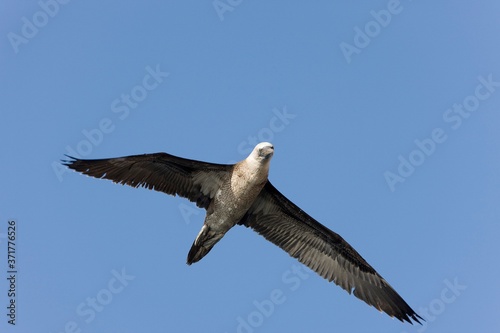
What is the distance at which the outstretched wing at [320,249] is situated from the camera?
1847cm

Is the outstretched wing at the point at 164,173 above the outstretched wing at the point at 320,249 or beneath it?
beneath

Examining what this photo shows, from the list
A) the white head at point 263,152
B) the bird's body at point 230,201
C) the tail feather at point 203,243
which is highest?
the white head at point 263,152

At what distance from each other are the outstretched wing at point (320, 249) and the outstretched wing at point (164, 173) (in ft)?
→ 4.79

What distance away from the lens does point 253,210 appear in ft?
60.7

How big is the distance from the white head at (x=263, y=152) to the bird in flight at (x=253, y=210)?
0.02m

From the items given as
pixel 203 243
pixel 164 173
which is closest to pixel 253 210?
pixel 203 243

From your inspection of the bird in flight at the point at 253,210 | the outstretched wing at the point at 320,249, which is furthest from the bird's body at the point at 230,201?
the outstretched wing at the point at 320,249

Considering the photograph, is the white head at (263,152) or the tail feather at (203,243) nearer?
the white head at (263,152)

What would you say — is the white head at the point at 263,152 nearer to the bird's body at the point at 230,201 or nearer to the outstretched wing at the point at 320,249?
the bird's body at the point at 230,201

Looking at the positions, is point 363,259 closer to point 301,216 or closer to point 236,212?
point 301,216

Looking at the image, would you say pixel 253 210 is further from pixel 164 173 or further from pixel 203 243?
pixel 164 173

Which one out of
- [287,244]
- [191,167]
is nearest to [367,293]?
[287,244]

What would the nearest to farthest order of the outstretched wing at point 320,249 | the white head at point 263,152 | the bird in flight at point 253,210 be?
the white head at point 263,152 → the bird in flight at point 253,210 → the outstretched wing at point 320,249

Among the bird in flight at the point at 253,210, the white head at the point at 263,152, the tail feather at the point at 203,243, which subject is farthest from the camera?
the tail feather at the point at 203,243
